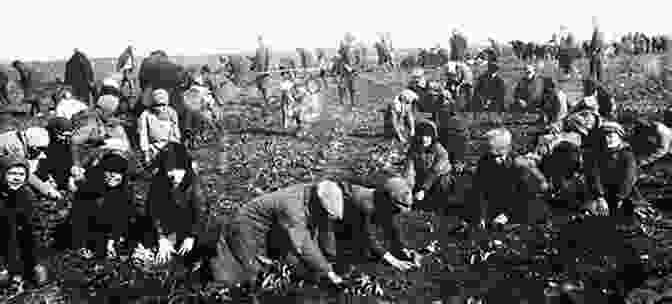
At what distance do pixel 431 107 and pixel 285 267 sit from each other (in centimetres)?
1019

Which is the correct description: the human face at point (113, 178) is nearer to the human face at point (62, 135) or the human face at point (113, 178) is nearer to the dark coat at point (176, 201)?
the dark coat at point (176, 201)

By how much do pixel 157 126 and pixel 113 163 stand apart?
10.8 feet

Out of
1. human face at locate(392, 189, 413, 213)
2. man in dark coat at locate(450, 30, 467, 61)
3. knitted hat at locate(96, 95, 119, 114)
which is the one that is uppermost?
man in dark coat at locate(450, 30, 467, 61)

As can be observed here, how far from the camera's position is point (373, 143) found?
1623 centimetres

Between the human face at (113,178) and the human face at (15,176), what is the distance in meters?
1.08

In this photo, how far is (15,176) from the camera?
259 inches

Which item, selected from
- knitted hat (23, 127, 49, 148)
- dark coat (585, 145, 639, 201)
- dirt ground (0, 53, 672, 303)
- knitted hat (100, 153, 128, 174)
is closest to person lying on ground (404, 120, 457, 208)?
dirt ground (0, 53, 672, 303)

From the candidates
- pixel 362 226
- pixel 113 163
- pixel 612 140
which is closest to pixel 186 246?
pixel 113 163

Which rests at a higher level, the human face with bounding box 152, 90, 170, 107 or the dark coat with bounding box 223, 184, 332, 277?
the human face with bounding box 152, 90, 170, 107

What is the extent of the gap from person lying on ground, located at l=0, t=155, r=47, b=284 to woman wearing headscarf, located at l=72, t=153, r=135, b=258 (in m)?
0.87

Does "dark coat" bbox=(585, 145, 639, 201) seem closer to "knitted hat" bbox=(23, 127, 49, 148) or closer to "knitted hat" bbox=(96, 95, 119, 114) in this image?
"knitted hat" bbox=(23, 127, 49, 148)

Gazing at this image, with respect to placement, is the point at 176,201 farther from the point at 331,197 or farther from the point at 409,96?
the point at 409,96

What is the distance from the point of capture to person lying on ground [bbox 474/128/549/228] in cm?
865

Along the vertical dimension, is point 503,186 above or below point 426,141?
below
